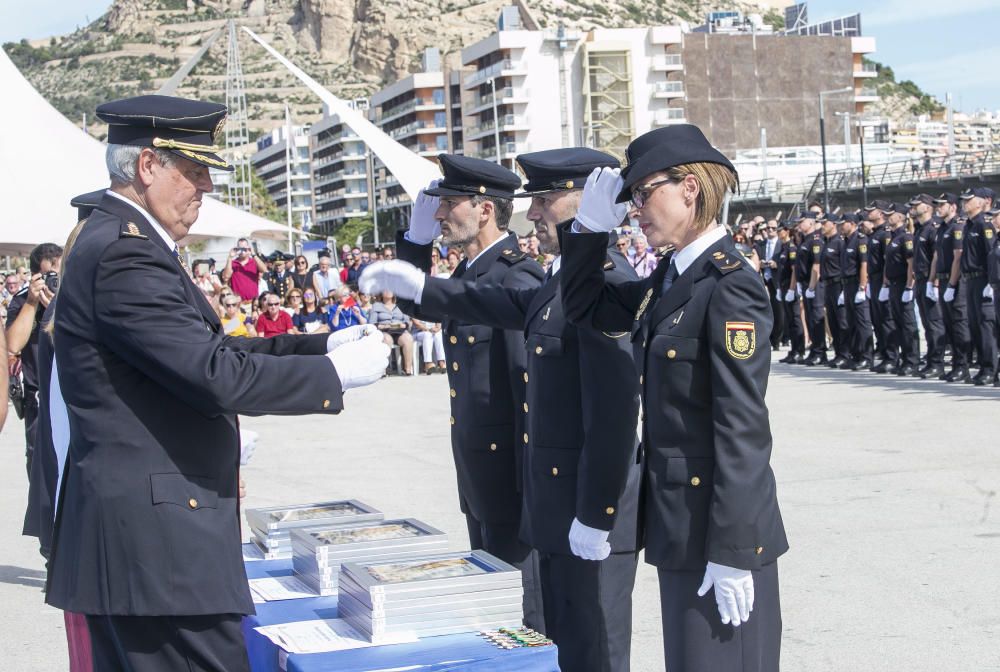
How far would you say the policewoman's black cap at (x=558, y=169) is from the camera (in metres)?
4.23

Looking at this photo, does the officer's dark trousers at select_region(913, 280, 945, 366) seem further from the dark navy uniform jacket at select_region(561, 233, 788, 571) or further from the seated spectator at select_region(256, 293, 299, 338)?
the dark navy uniform jacket at select_region(561, 233, 788, 571)

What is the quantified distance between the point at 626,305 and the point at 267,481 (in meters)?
7.04

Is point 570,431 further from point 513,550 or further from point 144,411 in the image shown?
point 144,411

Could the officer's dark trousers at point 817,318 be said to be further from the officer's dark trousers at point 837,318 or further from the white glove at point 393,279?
the white glove at point 393,279

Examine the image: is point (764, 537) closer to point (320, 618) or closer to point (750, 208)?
point (320, 618)

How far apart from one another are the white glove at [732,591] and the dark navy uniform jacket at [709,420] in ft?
0.10

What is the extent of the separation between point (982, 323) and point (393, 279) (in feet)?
38.0

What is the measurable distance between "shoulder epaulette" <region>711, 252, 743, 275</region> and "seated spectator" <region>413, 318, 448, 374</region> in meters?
17.2

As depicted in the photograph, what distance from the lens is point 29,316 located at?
22.6 feet

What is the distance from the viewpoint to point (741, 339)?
3.27m

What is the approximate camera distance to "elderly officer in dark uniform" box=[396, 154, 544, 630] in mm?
4723

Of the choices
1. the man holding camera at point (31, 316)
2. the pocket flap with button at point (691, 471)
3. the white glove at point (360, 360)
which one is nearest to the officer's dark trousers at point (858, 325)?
the man holding camera at point (31, 316)

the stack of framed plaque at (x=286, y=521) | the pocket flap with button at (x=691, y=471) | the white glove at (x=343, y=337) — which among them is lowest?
the stack of framed plaque at (x=286, y=521)

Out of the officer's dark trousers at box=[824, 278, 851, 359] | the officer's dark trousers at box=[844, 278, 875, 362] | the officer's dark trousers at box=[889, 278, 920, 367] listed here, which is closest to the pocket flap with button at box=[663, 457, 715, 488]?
the officer's dark trousers at box=[889, 278, 920, 367]
